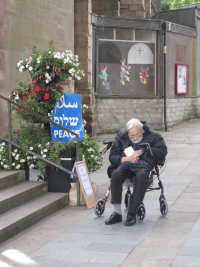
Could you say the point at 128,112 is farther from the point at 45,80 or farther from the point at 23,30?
the point at 45,80

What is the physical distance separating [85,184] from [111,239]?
2.05m

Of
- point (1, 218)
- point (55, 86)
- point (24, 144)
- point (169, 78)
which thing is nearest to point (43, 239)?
point (1, 218)

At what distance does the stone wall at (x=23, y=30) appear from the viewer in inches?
523

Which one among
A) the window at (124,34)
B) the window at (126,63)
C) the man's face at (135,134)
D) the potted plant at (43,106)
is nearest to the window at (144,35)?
the window at (126,63)

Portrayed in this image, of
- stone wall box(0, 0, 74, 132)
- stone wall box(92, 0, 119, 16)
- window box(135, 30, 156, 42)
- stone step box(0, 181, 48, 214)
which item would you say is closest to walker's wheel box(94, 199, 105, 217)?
stone step box(0, 181, 48, 214)

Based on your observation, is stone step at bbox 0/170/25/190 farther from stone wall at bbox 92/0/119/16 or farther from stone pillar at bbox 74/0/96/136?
stone wall at bbox 92/0/119/16

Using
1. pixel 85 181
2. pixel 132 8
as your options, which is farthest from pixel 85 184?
pixel 132 8

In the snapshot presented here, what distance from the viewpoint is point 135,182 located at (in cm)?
798

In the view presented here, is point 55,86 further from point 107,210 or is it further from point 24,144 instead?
point 107,210

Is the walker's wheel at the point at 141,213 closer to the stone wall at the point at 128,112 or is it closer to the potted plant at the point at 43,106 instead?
the potted plant at the point at 43,106

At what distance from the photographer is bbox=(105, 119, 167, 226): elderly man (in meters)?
7.92

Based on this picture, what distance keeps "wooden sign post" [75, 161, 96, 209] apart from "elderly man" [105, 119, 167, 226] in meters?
0.72

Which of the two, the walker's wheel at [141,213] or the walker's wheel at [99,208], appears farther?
the walker's wheel at [99,208]

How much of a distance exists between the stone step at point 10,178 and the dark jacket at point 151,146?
1.65 metres
